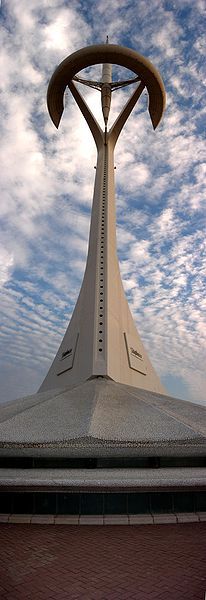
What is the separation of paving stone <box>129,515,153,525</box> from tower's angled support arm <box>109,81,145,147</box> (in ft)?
59.2

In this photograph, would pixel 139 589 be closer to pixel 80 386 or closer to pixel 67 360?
pixel 80 386

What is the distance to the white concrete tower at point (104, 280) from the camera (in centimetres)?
1396

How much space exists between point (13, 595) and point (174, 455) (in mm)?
4561

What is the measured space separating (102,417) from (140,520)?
2.09 meters

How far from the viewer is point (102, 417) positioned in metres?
8.74

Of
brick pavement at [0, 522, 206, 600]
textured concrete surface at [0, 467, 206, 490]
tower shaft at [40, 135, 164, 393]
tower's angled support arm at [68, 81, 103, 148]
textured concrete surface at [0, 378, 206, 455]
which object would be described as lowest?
brick pavement at [0, 522, 206, 600]

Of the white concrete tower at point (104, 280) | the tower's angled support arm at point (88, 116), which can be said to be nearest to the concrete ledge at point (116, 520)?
the white concrete tower at point (104, 280)

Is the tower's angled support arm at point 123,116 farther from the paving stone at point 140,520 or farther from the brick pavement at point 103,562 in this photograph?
the brick pavement at point 103,562

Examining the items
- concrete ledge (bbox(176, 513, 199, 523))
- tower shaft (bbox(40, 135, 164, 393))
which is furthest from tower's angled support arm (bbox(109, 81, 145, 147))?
concrete ledge (bbox(176, 513, 199, 523))

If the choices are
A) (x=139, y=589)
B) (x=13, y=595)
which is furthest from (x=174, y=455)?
(x=13, y=595)

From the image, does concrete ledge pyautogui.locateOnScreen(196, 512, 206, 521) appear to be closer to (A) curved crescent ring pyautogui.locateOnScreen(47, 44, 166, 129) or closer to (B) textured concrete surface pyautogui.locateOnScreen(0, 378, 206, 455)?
(B) textured concrete surface pyautogui.locateOnScreen(0, 378, 206, 455)

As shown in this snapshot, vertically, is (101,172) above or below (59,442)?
above

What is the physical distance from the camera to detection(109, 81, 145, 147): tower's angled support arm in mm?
20953

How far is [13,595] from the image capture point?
4543 mm
